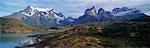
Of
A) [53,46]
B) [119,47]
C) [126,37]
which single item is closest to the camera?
[119,47]

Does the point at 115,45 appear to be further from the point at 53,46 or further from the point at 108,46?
the point at 53,46

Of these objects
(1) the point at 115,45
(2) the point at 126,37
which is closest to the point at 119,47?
(1) the point at 115,45

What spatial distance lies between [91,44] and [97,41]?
6718 millimetres

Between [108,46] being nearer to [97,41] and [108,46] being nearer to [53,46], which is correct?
[97,41]

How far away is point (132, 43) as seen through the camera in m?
118

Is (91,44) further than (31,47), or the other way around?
(31,47)

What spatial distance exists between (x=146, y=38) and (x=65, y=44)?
30.9 meters

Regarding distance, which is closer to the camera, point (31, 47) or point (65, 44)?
point (65, 44)

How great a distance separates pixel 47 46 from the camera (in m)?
119

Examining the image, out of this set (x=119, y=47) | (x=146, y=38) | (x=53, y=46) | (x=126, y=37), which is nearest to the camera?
(x=119, y=47)

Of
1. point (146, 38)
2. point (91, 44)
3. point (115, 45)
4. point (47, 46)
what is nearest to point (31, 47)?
point (47, 46)

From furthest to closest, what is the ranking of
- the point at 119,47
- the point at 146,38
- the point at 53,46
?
the point at 146,38 → the point at 53,46 → the point at 119,47

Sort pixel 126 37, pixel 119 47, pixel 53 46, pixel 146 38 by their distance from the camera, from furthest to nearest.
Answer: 1. pixel 126 37
2. pixel 146 38
3. pixel 53 46
4. pixel 119 47

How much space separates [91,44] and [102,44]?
3920 mm
